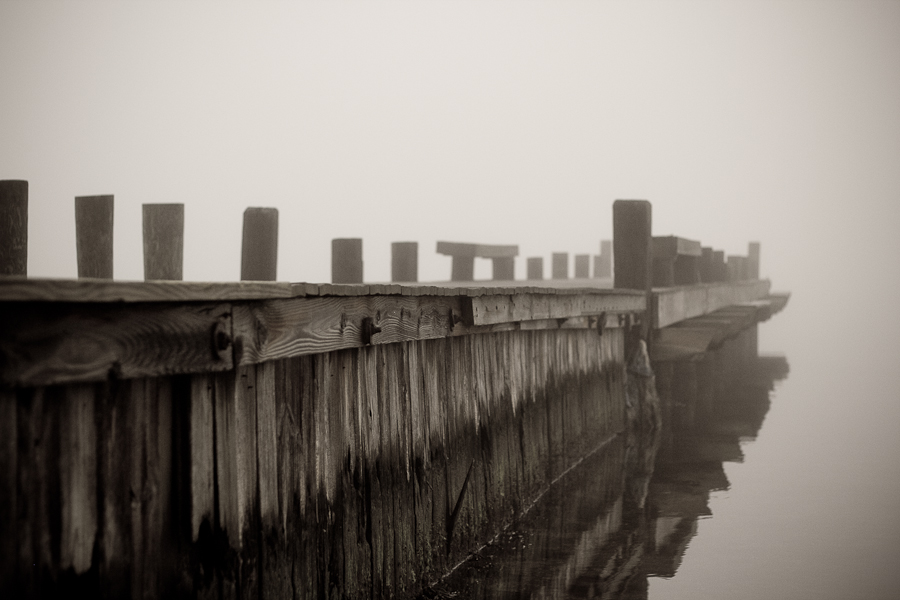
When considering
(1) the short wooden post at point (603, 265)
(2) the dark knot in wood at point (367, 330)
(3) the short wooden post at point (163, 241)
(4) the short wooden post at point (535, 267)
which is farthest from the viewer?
(1) the short wooden post at point (603, 265)

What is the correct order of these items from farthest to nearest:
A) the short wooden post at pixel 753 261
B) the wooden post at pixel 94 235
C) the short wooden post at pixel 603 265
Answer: the short wooden post at pixel 753 261
the short wooden post at pixel 603 265
the wooden post at pixel 94 235

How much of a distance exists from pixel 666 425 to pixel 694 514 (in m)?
3.84

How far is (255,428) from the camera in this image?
3.63 metres

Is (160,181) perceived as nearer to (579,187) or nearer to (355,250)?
(579,187)

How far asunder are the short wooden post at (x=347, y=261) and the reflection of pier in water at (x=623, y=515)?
117 inches

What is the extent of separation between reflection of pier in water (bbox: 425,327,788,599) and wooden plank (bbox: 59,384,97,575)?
2.68 metres

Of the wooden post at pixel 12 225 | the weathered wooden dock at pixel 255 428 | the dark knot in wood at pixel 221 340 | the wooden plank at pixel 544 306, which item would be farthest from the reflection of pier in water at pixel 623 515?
the wooden post at pixel 12 225

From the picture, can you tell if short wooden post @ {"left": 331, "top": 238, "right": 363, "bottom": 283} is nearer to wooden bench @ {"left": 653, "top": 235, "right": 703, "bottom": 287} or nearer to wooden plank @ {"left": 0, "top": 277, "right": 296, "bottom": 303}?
wooden bench @ {"left": 653, "top": 235, "right": 703, "bottom": 287}

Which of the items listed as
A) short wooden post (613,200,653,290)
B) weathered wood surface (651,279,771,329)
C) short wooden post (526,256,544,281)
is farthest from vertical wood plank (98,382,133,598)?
short wooden post (526,256,544,281)

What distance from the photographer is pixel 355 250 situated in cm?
952

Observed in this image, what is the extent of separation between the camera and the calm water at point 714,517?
6.20m

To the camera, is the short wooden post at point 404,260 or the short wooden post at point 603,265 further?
the short wooden post at point 603,265

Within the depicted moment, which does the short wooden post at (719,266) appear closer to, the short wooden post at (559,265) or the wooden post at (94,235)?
the short wooden post at (559,265)

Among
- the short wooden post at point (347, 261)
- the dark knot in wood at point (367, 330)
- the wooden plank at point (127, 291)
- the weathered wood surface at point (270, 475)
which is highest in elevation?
the short wooden post at point (347, 261)
